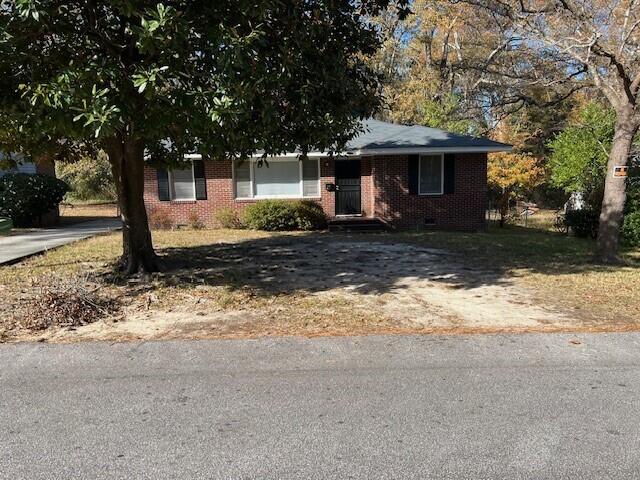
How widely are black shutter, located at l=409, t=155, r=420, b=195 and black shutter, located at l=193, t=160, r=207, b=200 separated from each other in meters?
6.87

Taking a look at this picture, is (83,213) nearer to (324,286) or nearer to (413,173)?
(413,173)

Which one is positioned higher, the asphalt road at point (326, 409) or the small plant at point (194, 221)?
the small plant at point (194, 221)

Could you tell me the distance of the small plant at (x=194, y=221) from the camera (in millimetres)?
17594

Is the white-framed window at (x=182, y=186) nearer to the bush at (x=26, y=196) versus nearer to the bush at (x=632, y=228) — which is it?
the bush at (x=26, y=196)

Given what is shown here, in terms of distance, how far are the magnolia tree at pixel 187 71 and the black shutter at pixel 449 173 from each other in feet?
33.3

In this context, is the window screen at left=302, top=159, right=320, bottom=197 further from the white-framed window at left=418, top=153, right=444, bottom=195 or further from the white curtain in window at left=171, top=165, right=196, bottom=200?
the white curtain in window at left=171, top=165, right=196, bottom=200

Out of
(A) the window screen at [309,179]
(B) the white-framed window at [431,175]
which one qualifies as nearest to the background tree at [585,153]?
(B) the white-framed window at [431,175]

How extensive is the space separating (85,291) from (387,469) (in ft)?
16.3

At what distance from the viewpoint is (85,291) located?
6.64m

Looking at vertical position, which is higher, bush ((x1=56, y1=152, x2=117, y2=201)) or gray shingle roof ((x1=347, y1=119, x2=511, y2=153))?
gray shingle roof ((x1=347, y1=119, x2=511, y2=153))

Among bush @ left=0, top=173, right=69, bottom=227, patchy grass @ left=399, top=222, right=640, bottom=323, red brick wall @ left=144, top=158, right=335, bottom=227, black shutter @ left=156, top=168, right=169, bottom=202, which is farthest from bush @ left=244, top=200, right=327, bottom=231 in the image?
bush @ left=0, top=173, right=69, bottom=227

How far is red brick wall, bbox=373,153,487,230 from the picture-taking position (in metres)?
17.3

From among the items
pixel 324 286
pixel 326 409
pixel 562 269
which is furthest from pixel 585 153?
pixel 326 409

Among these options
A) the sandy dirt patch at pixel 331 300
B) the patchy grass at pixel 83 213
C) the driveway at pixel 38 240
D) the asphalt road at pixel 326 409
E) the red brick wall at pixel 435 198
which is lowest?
the asphalt road at pixel 326 409
